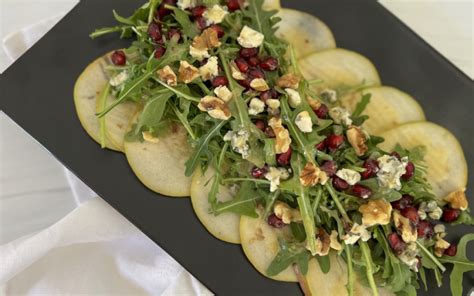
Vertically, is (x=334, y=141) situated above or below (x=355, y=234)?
above

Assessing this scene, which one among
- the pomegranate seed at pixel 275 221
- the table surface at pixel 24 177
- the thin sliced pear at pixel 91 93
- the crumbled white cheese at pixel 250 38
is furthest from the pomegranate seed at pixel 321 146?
the table surface at pixel 24 177

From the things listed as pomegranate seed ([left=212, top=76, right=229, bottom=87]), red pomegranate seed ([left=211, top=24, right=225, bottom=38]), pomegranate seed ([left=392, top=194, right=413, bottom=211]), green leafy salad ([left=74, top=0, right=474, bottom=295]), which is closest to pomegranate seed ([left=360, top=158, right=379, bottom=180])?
green leafy salad ([left=74, top=0, right=474, bottom=295])

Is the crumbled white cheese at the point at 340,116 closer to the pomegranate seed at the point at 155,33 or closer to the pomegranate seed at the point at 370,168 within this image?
the pomegranate seed at the point at 370,168

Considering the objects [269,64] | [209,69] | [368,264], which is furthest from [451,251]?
[209,69]

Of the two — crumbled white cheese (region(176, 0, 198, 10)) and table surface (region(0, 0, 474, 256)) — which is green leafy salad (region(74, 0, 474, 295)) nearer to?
crumbled white cheese (region(176, 0, 198, 10))

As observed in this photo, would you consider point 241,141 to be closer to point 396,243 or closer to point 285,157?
point 285,157

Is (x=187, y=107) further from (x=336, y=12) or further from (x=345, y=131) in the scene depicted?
(x=336, y=12)

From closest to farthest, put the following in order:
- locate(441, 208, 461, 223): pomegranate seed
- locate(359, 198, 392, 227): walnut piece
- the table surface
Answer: locate(359, 198, 392, 227): walnut piece
locate(441, 208, 461, 223): pomegranate seed
the table surface
